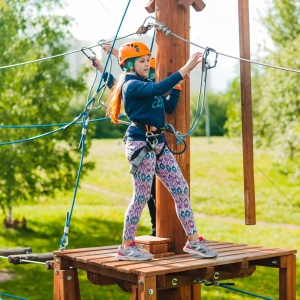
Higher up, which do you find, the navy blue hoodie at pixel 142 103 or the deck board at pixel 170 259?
the navy blue hoodie at pixel 142 103

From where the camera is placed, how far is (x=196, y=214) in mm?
22594

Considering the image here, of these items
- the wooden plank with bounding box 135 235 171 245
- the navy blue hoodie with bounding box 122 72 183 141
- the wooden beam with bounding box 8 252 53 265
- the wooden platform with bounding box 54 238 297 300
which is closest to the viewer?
the wooden platform with bounding box 54 238 297 300

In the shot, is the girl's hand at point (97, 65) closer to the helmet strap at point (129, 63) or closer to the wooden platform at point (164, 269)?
the helmet strap at point (129, 63)

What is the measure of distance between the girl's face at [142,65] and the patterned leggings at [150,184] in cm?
54

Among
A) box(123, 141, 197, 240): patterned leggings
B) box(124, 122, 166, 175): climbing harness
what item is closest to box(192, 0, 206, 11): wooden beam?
box(124, 122, 166, 175): climbing harness

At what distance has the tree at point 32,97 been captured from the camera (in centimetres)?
1493

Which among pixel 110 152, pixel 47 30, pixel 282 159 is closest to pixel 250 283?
pixel 47 30

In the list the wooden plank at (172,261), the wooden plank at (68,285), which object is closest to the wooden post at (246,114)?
the wooden plank at (172,261)

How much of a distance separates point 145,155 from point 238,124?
21.1m

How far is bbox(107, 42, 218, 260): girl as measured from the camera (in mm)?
5520

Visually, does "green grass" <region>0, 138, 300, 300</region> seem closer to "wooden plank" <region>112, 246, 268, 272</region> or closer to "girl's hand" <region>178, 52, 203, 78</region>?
"wooden plank" <region>112, 246, 268, 272</region>

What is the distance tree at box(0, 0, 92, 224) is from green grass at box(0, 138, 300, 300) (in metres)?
1.20

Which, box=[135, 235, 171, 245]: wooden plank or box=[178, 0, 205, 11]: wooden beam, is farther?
box=[178, 0, 205, 11]: wooden beam

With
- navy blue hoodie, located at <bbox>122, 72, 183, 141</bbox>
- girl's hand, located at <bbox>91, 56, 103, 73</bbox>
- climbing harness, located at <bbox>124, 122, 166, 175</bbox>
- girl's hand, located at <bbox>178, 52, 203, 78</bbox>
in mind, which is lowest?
climbing harness, located at <bbox>124, 122, 166, 175</bbox>
